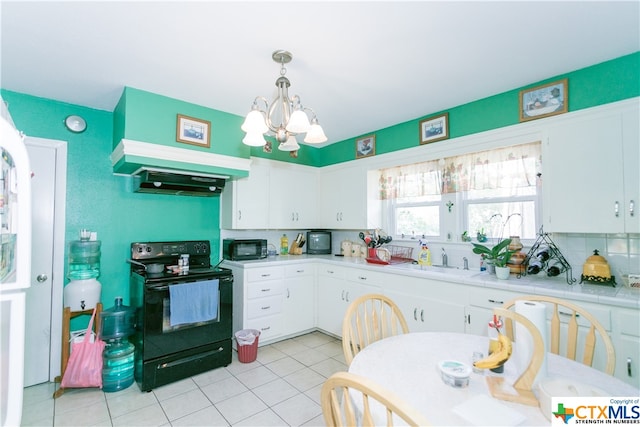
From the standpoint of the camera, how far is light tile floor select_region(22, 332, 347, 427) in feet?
6.69

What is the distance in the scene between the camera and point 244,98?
9.00ft

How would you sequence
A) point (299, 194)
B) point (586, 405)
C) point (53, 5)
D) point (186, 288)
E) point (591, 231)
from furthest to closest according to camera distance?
point (299, 194)
point (186, 288)
point (591, 231)
point (53, 5)
point (586, 405)

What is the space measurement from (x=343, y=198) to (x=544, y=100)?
7.50ft

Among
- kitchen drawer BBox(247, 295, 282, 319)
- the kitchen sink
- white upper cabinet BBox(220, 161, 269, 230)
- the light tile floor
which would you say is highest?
white upper cabinet BBox(220, 161, 269, 230)

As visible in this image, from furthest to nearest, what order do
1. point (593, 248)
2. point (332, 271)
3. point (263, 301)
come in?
point (332, 271) < point (263, 301) < point (593, 248)

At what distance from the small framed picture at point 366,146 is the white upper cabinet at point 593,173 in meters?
1.84

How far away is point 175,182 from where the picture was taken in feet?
9.11

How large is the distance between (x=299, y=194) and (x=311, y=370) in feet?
7.17

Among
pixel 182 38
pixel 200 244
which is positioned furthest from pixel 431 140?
pixel 200 244

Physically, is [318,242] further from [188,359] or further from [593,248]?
[593,248]

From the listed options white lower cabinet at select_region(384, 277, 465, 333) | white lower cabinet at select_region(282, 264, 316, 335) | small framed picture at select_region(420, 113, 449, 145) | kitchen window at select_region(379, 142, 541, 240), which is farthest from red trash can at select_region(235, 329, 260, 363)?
small framed picture at select_region(420, 113, 449, 145)

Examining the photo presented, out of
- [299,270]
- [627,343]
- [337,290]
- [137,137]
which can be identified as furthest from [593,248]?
[137,137]

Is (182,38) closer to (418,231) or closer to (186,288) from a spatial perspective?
(186,288)

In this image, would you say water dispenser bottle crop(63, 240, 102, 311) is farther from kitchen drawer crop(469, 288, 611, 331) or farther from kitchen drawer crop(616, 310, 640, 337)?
kitchen drawer crop(616, 310, 640, 337)
